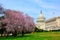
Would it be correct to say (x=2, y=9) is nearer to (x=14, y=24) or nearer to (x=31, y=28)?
(x=14, y=24)

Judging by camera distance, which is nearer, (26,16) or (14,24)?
(14,24)

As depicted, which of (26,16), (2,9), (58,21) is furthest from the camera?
(58,21)

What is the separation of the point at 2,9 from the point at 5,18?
206 centimetres

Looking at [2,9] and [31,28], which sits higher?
[2,9]

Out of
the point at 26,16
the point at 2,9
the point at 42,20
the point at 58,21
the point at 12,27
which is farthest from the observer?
the point at 42,20

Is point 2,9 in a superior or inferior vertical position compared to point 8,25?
superior

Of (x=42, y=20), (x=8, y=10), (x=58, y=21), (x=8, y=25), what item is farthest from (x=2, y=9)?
(x=42, y=20)

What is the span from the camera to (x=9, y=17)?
1582 inches

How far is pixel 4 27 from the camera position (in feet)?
131

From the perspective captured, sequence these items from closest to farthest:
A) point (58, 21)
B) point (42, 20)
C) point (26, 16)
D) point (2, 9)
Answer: point (2, 9) < point (26, 16) < point (58, 21) < point (42, 20)

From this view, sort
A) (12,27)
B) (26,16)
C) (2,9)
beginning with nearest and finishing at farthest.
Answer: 1. (12,27)
2. (2,9)
3. (26,16)

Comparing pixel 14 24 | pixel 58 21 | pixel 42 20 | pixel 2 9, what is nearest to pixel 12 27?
pixel 14 24

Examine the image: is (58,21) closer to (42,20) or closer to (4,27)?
(42,20)

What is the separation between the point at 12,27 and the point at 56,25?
9782 centimetres
